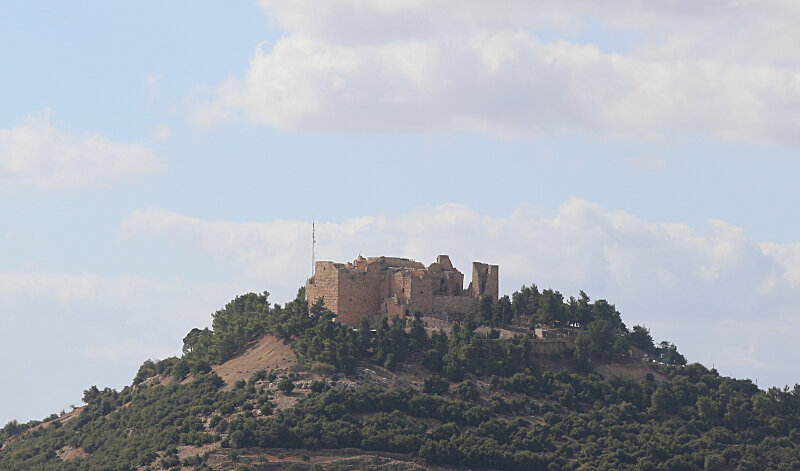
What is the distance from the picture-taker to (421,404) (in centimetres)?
12238

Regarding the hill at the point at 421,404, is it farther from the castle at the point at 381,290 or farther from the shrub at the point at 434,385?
the castle at the point at 381,290

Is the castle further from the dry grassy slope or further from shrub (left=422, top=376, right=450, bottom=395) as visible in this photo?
shrub (left=422, top=376, right=450, bottom=395)

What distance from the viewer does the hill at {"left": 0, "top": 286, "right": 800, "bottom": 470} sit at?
117312 millimetres

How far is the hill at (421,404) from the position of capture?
385ft

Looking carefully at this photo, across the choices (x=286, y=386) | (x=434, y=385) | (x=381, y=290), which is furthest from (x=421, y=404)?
(x=381, y=290)

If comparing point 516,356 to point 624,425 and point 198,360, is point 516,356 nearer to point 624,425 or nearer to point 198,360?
point 624,425

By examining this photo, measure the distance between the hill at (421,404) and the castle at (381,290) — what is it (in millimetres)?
1840

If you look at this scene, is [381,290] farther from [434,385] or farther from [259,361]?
[434,385]

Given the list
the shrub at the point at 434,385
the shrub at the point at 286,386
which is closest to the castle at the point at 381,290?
the shrub at the point at 434,385

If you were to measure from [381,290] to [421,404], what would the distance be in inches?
651

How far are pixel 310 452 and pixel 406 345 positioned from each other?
16853 millimetres

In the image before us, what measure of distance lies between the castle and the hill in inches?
72.4

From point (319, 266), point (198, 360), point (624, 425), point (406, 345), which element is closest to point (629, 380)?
point (624, 425)

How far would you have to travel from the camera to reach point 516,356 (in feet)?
430
